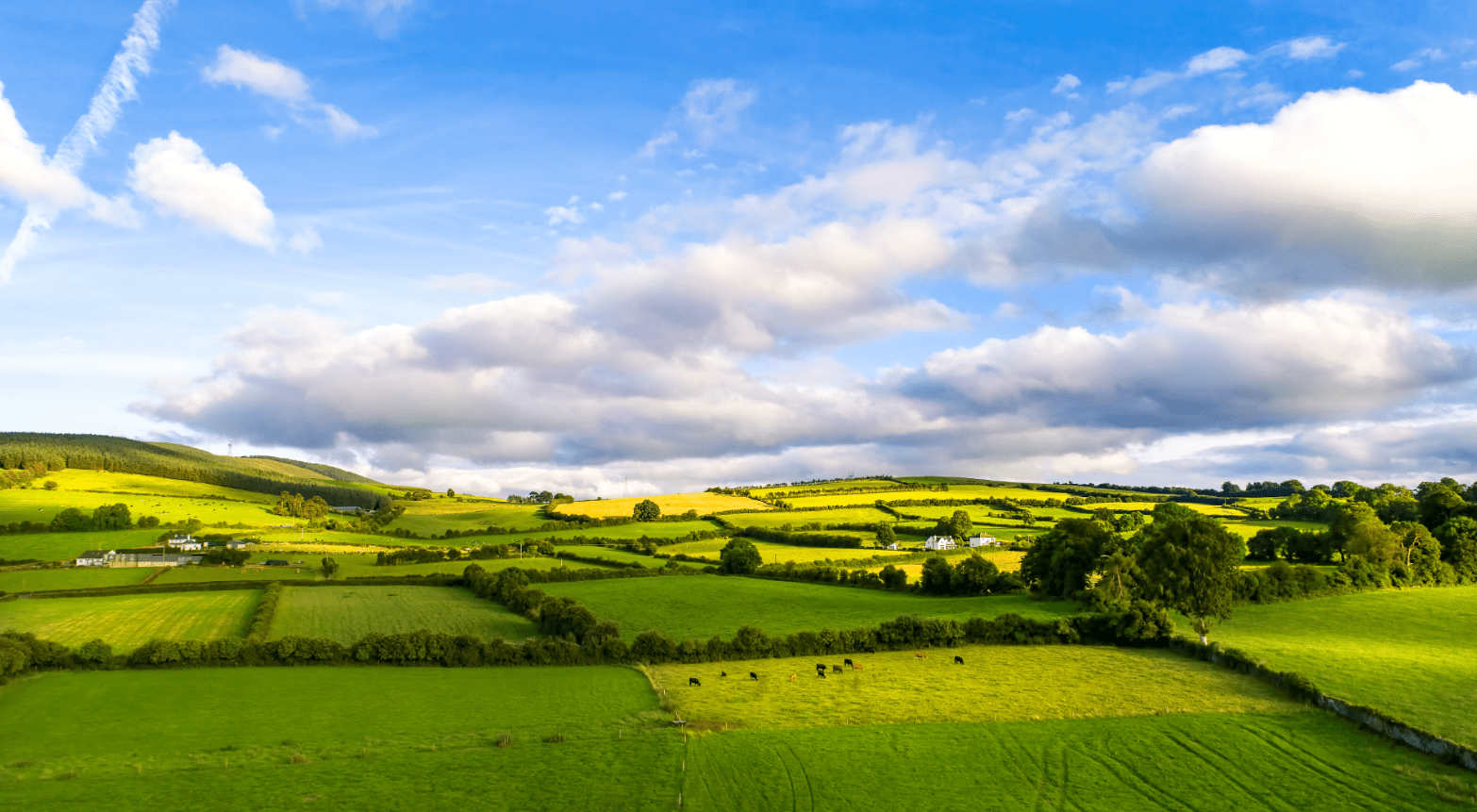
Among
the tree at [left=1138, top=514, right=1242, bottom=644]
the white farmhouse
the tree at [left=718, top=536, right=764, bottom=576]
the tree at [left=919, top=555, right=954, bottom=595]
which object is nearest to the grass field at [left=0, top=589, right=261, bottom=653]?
the tree at [left=718, top=536, right=764, bottom=576]

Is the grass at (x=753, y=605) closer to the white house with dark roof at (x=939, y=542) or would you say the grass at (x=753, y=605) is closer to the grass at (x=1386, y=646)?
the grass at (x=1386, y=646)

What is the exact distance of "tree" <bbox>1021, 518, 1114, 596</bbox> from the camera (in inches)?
3049

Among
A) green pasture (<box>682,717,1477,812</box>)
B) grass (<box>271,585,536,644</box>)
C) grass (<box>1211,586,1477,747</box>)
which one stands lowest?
grass (<box>271,585,536,644</box>)

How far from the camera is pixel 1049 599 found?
78312 millimetres

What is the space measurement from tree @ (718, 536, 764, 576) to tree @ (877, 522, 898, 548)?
25981 mm

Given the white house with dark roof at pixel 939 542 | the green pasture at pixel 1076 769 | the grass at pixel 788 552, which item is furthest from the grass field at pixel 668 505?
the green pasture at pixel 1076 769

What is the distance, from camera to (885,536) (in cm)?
11944

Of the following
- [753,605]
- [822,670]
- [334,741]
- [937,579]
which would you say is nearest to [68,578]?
[753,605]

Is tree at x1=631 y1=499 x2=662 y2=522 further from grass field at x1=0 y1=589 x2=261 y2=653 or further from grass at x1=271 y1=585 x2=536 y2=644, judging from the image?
grass field at x1=0 y1=589 x2=261 y2=653

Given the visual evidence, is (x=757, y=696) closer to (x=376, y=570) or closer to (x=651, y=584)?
(x=651, y=584)

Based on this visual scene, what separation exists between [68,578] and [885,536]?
97436mm

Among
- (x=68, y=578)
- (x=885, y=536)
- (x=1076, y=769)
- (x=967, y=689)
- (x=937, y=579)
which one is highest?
(x=885, y=536)

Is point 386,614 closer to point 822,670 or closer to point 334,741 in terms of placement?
point 334,741

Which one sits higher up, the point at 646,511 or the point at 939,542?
the point at 646,511
